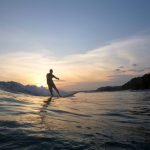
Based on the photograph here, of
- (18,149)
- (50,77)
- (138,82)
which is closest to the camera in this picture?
(18,149)

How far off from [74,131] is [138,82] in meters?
65.7

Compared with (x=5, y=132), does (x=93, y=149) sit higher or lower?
lower

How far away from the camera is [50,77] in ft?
81.3

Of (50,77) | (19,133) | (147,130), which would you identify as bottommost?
(147,130)

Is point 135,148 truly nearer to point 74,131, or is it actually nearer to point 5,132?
point 74,131

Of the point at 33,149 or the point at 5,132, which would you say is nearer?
the point at 33,149

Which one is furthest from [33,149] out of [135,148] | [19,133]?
[135,148]

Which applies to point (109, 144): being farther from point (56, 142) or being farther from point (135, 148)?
point (56, 142)

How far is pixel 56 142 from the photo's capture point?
4445mm

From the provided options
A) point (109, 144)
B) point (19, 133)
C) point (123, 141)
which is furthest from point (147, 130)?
point (19, 133)

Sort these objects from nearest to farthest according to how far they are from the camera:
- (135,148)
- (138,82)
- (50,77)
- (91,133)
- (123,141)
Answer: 1. (135,148)
2. (123,141)
3. (91,133)
4. (50,77)
5. (138,82)

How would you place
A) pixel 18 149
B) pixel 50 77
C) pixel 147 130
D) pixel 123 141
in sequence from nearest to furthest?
pixel 18 149, pixel 123 141, pixel 147 130, pixel 50 77

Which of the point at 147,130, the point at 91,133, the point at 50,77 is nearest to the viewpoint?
the point at 91,133

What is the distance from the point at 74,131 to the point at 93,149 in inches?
57.7
